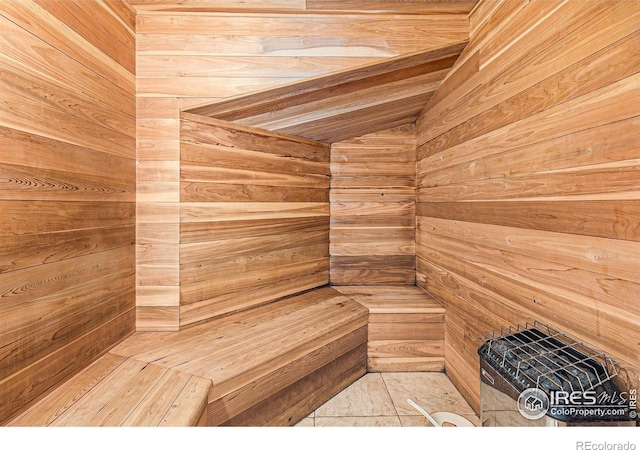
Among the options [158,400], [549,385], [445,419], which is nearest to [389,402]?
[445,419]

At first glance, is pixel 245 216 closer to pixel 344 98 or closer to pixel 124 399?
pixel 344 98

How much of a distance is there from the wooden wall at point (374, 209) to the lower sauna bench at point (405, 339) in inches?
24.4

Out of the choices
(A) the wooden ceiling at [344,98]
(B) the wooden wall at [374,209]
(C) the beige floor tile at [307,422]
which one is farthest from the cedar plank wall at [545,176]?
(C) the beige floor tile at [307,422]

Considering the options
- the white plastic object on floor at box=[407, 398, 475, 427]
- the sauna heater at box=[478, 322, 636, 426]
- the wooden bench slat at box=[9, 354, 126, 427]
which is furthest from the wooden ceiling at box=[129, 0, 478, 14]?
the white plastic object on floor at box=[407, 398, 475, 427]

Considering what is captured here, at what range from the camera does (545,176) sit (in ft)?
4.60

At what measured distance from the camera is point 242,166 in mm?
2277

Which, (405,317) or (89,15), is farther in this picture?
(405,317)

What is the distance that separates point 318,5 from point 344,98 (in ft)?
1.83

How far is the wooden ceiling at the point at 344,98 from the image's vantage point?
204cm

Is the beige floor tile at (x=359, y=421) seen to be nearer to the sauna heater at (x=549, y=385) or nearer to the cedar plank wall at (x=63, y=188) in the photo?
the sauna heater at (x=549, y=385)

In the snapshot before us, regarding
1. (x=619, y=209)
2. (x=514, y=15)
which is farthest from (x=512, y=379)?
(x=514, y=15)

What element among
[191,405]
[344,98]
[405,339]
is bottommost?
[405,339]

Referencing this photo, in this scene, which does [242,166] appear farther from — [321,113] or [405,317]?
[405,317]

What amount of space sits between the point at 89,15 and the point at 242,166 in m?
1.07
